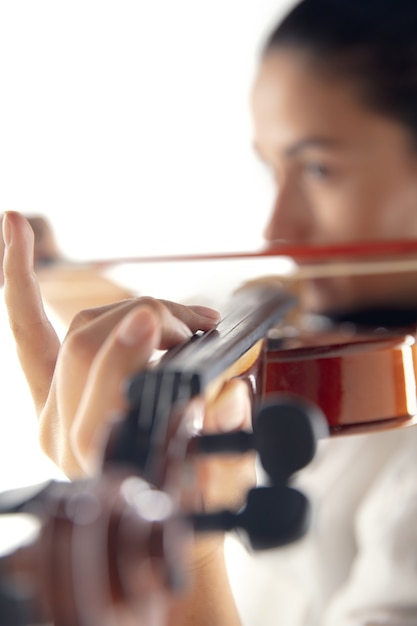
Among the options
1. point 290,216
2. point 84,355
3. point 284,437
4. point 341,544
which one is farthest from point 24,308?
point 341,544

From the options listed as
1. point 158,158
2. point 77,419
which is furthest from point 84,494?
point 158,158

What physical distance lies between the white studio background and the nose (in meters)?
0.27

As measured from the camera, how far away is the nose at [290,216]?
1.02 m

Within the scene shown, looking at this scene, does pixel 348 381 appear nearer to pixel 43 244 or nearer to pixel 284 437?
pixel 284 437

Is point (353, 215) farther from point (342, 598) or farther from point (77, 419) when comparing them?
point (77, 419)

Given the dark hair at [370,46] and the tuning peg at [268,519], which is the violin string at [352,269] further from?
the tuning peg at [268,519]

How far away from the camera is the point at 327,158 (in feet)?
3.34

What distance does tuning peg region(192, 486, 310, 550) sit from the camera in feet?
1.07

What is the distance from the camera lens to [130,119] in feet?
4.21

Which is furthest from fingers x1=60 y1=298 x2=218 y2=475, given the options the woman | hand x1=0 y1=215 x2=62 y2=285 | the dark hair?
the dark hair

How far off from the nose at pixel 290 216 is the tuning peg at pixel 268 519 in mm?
708

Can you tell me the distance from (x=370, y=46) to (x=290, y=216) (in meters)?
0.25

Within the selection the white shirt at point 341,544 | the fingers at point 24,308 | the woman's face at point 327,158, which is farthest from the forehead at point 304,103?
the fingers at point 24,308

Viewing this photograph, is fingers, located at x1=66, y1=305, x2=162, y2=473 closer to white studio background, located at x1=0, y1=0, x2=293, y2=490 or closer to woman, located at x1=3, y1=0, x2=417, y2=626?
woman, located at x1=3, y1=0, x2=417, y2=626
